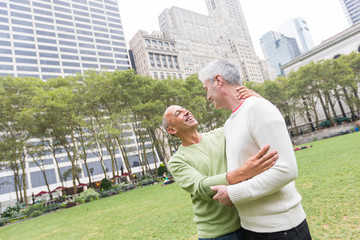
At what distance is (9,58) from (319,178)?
249 feet

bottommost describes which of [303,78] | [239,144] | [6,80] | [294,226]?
[294,226]

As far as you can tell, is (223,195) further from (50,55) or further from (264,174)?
(50,55)

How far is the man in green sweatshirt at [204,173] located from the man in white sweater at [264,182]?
0.12 meters

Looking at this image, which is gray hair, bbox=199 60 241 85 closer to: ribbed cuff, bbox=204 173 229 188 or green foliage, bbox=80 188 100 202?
ribbed cuff, bbox=204 173 229 188

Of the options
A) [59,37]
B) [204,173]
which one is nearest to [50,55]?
[59,37]

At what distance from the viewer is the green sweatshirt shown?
1.98 metres

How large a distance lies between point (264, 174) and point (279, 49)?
211953 millimetres

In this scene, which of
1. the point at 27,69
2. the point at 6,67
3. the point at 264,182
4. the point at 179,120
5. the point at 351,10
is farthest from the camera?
the point at 351,10

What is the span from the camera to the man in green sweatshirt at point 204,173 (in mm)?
1760

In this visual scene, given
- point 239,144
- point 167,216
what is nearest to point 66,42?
point 167,216

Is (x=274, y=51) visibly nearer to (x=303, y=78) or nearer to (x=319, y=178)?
(x=303, y=78)

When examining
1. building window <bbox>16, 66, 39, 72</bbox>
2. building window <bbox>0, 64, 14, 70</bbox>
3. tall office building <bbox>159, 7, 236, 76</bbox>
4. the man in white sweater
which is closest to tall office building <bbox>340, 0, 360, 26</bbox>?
tall office building <bbox>159, 7, 236, 76</bbox>

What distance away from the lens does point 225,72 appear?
1.94 meters

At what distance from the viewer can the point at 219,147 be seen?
7.62ft
